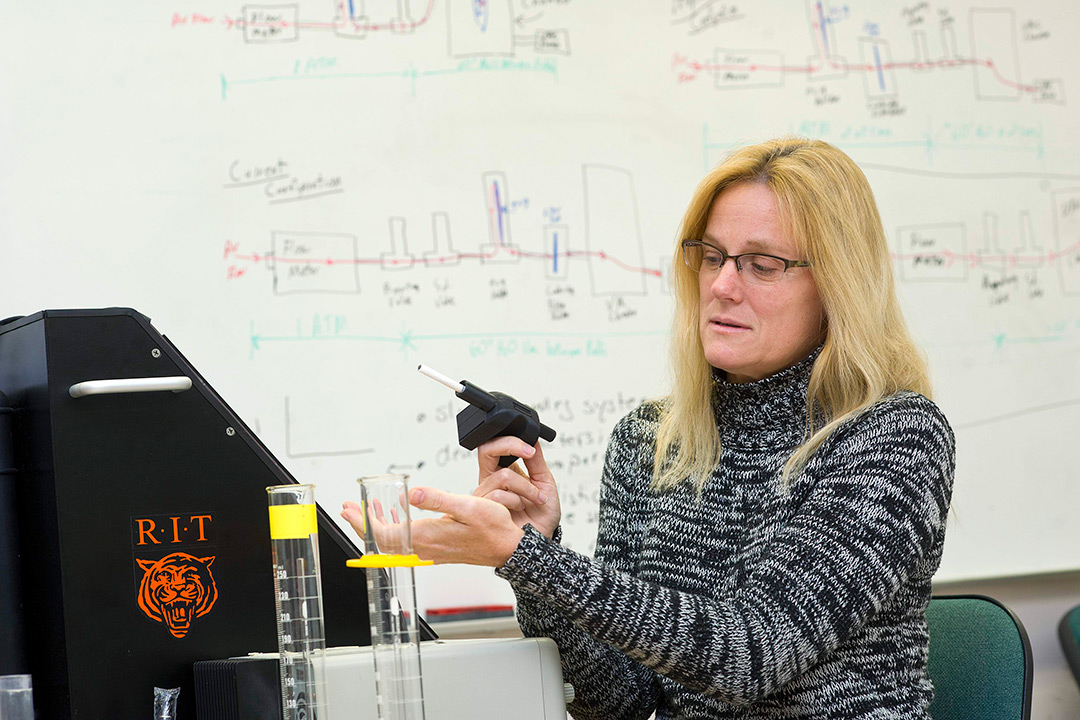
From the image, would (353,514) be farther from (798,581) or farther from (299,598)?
(798,581)

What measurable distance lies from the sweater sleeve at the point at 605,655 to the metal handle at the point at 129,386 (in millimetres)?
391

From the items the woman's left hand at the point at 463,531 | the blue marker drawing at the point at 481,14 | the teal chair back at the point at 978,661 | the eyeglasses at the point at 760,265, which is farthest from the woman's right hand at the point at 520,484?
the blue marker drawing at the point at 481,14

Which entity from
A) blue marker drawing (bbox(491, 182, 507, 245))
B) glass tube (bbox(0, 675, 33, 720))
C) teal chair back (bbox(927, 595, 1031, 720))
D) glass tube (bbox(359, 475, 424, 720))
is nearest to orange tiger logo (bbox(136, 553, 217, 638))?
glass tube (bbox(0, 675, 33, 720))

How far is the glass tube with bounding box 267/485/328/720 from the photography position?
2.86ft

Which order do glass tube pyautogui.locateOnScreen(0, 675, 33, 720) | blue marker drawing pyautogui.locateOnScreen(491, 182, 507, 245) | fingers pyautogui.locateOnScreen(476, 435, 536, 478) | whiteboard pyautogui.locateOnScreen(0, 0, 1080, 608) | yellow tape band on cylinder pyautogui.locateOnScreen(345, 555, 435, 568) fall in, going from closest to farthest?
yellow tape band on cylinder pyautogui.locateOnScreen(345, 555, 435, 568), glass tube pyautogui.locateOnScreen(0, 675, 33, 720), fingers pyautogui.locateOnScreen(476, 435, 536, 478), whiteboard pyautogui.locateOnScreen(0, 0, 1080, 608), blue marker drawing pyautogui.locateOnScreen(491, 182, 507, 245)

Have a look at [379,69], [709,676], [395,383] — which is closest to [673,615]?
[709,676]

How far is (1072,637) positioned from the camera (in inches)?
90.2

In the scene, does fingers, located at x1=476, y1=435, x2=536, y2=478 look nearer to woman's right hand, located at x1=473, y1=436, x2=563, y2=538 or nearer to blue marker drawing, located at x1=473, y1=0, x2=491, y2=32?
woman's right hand, located at x1=473, y1=436, x2=563, y2=538

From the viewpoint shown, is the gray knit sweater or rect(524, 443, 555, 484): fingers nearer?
the gray knit sweater

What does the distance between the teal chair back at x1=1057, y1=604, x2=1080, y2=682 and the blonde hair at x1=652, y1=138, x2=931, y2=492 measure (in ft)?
4.21

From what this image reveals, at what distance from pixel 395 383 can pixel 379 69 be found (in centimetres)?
59

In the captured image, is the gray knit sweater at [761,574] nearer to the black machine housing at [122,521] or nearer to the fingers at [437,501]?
the fingers at [437,501]

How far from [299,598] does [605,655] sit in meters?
0.48

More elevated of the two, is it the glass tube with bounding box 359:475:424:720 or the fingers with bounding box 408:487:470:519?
the fingers with bounding box 408:487:470:519
